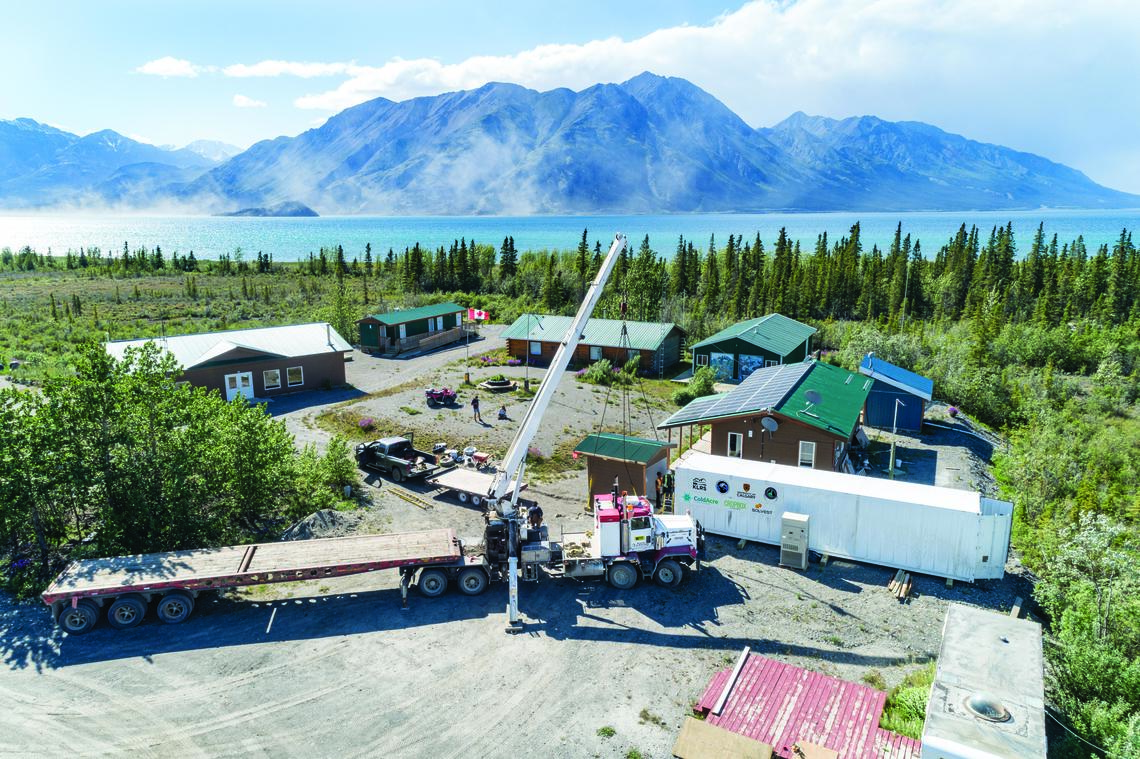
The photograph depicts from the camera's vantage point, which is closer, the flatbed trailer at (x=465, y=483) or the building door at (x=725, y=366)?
the flatbed trailer at (x=465, y=483)

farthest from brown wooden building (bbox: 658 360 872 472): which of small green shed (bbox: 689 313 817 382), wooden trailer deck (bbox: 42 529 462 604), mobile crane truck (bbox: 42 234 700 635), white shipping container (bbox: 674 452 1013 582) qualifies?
small green shed (bbox: 689 313 817 382)

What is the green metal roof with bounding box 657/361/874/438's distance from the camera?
28.0m

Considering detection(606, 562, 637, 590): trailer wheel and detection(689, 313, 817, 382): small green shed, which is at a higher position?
detection(689, 313, 817, 382): small green shed

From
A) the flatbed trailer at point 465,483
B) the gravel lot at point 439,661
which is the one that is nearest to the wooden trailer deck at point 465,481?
the flatbed trailer at point 465,483

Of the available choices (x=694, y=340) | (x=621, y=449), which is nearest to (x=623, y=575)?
(x=621, y=449)

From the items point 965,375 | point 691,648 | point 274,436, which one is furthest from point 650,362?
point 691,648

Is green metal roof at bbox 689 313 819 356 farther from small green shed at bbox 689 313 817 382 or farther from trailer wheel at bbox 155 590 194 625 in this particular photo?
trailer wheel at bbox 155 590 194 625

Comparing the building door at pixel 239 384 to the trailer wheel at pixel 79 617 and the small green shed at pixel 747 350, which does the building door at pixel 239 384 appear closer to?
the trailer wheel at pixel 79 617

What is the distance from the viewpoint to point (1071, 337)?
56.8m

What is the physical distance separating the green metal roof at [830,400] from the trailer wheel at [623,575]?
11.6 m

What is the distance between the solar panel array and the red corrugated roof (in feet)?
47.5

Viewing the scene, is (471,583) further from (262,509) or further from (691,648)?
(262,509)

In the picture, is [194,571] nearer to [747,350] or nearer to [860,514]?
[860,514]

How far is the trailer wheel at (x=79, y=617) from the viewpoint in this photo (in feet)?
54.1
